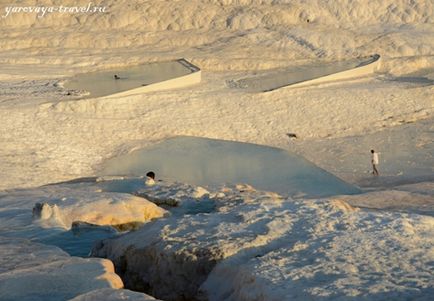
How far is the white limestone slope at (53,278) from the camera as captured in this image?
5559 mm

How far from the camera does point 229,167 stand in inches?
628

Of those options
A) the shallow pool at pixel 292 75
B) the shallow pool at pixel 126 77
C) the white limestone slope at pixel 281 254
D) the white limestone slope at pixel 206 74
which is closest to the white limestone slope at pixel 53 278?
the white limestone slope at pixel 281 254

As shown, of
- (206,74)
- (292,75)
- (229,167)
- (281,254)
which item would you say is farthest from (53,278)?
(292,75)

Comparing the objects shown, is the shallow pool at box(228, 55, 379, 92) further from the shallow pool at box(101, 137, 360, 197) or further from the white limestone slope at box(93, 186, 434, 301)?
the white limestone slope at box(93, 186, 434, 301)

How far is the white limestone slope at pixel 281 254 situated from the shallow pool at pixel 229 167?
21.7 ft

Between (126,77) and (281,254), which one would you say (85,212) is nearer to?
(281,254)

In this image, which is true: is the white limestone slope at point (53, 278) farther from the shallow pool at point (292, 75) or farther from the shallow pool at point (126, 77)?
the shallow pool at point (292, 75)

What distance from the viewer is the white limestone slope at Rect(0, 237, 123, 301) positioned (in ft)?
18.2

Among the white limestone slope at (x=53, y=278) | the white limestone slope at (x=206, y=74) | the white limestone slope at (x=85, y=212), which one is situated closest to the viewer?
the white limestone slope at (x=53, y=278)

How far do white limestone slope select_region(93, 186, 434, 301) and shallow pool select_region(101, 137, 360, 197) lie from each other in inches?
261

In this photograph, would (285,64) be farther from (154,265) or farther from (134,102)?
(154,265)

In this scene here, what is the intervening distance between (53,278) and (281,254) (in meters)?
1.78

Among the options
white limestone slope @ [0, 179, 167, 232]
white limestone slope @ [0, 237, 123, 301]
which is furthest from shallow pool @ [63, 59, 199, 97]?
white limestone slope @ [0, 237, 123, 301]

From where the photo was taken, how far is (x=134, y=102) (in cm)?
1933
